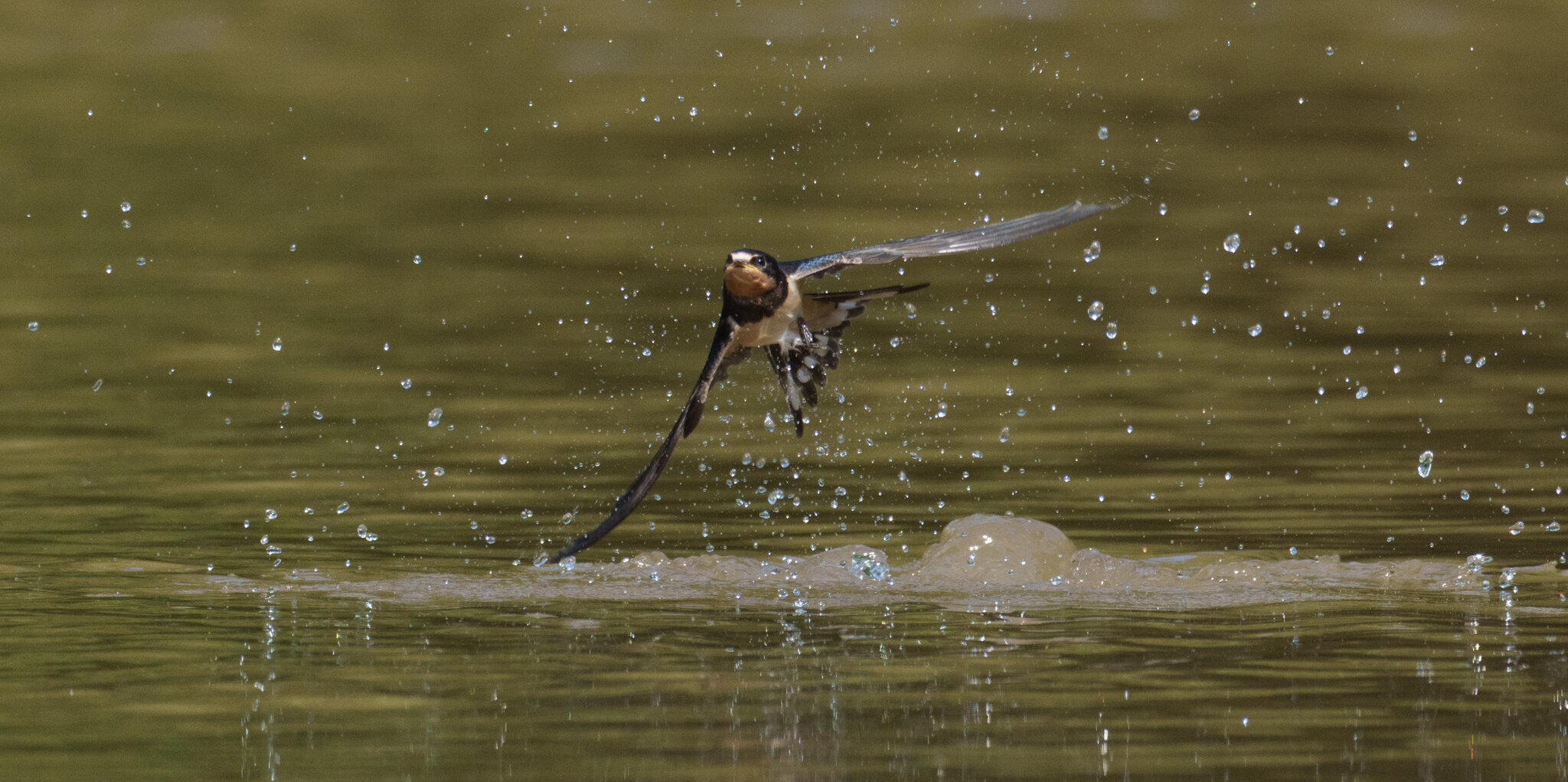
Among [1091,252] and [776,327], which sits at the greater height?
[1091,252]

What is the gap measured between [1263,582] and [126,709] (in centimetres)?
394

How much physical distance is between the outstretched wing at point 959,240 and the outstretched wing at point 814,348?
38 centimetres

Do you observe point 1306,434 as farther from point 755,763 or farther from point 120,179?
point 120,179

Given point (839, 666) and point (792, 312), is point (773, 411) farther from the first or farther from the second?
point (839, 666)

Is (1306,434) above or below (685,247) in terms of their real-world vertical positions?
below

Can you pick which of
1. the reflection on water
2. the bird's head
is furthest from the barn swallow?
the reflection on water

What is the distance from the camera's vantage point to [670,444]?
7.83 metres

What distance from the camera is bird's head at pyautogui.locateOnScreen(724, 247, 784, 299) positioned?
8.52 meters

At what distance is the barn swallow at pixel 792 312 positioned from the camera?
7934 mm

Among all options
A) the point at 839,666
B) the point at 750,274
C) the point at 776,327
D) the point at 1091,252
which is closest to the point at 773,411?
the point at 776,327

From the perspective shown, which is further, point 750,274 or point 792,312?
point 792,312

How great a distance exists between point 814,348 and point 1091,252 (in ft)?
24.1

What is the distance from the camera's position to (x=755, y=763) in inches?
237

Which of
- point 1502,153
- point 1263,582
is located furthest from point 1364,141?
point 1263,582
